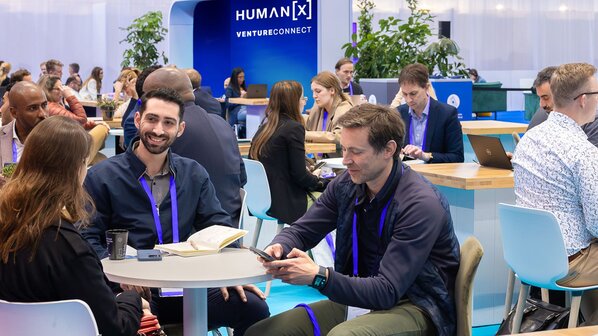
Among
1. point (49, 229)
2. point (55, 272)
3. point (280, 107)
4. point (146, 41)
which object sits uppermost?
Answer: point (146, 41)

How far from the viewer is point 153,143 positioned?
11.4 ft

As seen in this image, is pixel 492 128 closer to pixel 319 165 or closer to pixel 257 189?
pixel 319 165

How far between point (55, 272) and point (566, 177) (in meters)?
2.18

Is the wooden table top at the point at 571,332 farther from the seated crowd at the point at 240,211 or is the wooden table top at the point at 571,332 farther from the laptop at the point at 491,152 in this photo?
the laptop at the point at 491,152

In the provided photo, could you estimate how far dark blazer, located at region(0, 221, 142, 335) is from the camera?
242 cm

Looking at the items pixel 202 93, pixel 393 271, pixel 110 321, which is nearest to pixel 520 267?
pixel 393 271

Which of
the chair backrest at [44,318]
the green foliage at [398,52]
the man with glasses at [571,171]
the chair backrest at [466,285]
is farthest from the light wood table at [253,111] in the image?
the chair backrest at [44,318]

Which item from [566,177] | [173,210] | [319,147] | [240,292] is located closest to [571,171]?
[566,177]

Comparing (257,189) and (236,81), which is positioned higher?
(236,81)

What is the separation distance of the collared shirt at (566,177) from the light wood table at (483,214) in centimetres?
82

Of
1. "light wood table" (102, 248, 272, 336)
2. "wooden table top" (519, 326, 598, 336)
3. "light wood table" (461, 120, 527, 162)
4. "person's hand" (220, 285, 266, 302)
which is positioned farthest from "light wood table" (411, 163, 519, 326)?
"light wood table" (461, 120, 527, 162)

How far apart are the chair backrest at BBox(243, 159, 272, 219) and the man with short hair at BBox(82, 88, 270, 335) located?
6.66 feet

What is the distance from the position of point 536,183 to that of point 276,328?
56.4 inches

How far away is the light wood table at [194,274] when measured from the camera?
107 inches
